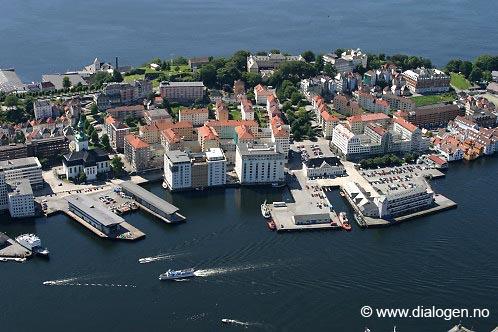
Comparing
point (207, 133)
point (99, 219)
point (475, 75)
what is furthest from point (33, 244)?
point (475, 75)

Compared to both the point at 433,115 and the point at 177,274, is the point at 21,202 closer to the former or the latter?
the point at 177,274

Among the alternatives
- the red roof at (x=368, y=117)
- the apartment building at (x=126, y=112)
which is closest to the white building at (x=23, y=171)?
the apartment building at (x=126, y=112)

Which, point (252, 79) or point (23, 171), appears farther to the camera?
point (252, 79)

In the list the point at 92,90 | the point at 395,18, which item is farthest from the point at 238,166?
the point at 395,18

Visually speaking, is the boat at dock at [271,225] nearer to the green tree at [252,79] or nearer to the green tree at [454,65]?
the green tree at [252,79]

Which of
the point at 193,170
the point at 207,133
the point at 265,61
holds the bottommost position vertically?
the point at 193,170
